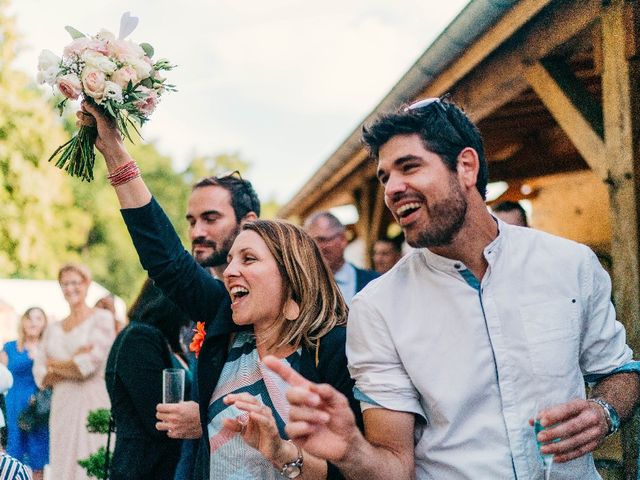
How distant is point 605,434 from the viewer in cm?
230

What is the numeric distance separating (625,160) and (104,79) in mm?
2173

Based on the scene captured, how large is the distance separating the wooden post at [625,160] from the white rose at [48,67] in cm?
231

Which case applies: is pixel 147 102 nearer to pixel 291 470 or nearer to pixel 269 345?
pixel 269 345

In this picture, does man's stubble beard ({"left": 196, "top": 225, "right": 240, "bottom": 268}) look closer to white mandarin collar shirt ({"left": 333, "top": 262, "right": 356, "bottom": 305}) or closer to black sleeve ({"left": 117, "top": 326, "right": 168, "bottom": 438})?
black sleeve ({"left": 117, "top": 326, "right": 168, "bottom": 438})

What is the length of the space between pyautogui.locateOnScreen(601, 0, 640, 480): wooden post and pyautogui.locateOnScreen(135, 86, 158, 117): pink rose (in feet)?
6.50

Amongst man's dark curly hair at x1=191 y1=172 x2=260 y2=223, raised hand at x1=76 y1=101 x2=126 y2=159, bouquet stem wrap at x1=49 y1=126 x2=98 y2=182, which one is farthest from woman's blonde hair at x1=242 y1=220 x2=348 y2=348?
man's dark curly hair at x1=191 y1=172 x2=260 y2=223

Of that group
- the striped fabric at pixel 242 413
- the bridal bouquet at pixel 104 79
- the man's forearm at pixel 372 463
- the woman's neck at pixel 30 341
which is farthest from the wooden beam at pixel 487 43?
the woman's neck at pixel 30 341

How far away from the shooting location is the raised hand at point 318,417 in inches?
78.0

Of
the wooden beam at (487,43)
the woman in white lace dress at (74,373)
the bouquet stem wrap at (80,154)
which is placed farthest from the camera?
the woman in white lace dress at (74,373)

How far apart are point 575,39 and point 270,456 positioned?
9.02 feet

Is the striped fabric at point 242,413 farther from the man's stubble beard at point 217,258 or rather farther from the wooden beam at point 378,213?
the wooden beam at point 378,213

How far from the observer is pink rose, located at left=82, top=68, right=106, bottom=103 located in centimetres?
280

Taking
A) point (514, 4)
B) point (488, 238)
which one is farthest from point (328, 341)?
point (514, 4)

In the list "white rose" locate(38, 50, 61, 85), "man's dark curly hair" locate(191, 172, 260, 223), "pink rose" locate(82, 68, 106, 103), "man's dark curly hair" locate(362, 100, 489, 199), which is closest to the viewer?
"man's dark curly hair" locate(362, 100, 489, 199)
